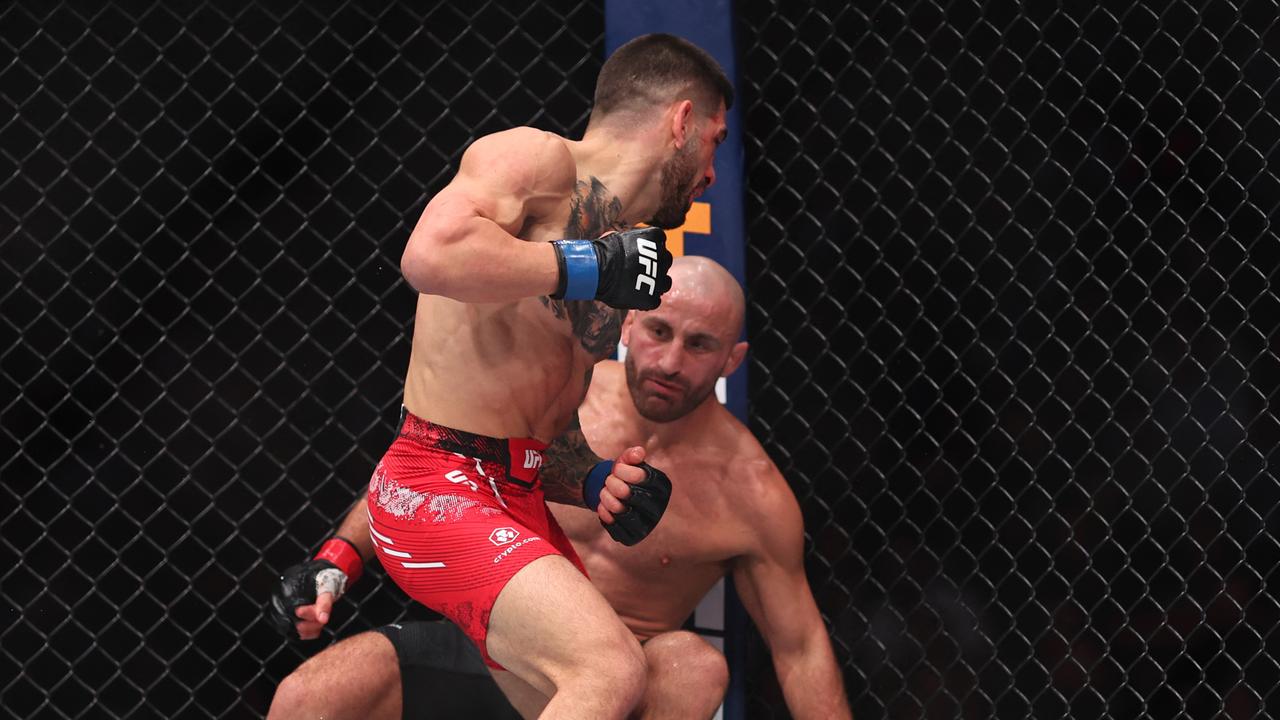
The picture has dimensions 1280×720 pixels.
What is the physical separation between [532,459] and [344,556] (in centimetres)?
45

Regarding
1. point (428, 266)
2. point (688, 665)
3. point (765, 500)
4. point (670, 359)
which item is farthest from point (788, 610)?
point (428, 266)

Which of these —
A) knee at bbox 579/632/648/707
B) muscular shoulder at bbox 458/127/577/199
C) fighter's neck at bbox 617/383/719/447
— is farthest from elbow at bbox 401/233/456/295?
fighter's neck at bbox 617/383/719/447

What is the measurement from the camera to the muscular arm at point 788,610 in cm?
216

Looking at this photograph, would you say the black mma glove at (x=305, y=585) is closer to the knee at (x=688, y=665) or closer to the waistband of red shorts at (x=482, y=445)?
the waistband of red shorts at (x=482, y=445)

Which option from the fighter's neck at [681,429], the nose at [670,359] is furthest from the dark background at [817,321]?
the nose at [670,359]

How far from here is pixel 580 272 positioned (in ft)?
4.64

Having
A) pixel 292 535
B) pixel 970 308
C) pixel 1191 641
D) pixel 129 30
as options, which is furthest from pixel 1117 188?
pixel 129 30

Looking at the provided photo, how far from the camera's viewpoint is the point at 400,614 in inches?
104

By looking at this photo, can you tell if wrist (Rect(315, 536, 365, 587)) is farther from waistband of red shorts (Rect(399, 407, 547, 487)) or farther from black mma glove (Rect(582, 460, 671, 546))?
black mma glove (Rect(582, 460, 671, 546))

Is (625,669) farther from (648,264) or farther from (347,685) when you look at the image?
(347,685)

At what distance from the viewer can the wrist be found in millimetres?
1863

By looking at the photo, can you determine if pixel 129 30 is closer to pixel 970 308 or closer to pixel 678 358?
pixel 678 358

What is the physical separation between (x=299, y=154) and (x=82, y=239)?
1.58 feet

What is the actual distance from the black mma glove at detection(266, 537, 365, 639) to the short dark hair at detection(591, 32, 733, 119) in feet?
2.59
